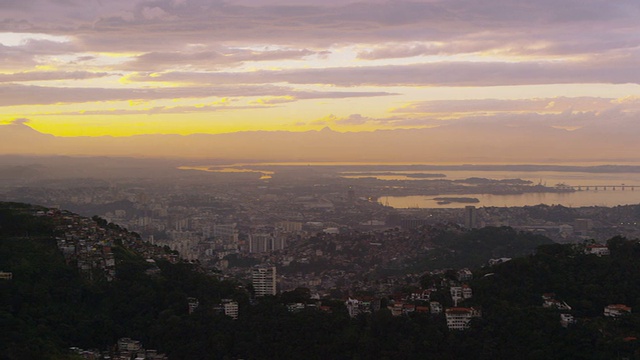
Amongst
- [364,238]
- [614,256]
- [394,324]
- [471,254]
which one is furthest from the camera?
[364,238]

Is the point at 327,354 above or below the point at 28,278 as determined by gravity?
below

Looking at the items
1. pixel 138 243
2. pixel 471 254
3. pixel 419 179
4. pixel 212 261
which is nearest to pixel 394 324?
pixel 138 243

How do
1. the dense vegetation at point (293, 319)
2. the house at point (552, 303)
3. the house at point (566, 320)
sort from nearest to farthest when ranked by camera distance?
1. the dense vegetation at point (293, 319)
2. the house at point (566, 320)
3. the house at point (552, 303)

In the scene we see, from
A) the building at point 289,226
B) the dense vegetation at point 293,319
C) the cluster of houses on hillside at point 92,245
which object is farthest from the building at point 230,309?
the building at point 289,226

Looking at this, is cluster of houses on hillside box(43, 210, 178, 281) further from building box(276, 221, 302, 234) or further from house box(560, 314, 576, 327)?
building box(276, 221, 302, 234)

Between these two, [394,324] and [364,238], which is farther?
[364,238]

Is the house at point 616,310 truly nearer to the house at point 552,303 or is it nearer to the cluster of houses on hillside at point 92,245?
the house at point 552,303

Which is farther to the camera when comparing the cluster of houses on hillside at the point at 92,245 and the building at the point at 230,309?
the cluster of houses on hillside at the point at 92,245

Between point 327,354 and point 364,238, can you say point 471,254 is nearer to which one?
point 364,238
